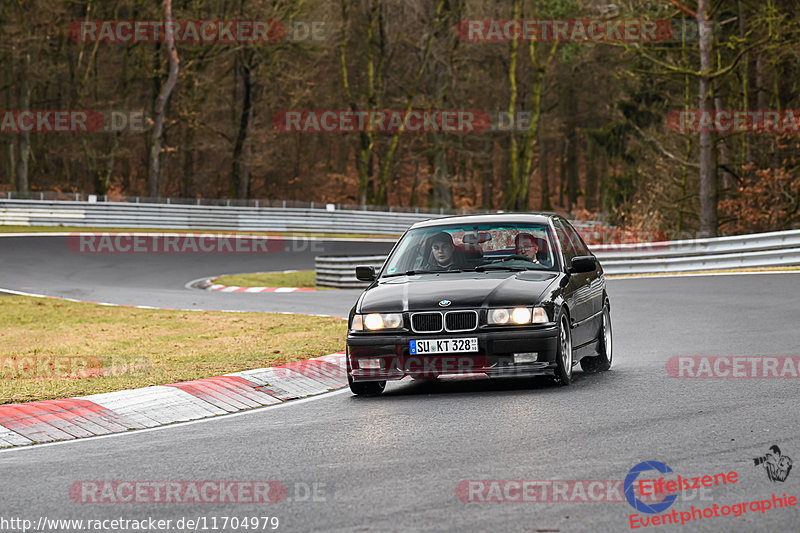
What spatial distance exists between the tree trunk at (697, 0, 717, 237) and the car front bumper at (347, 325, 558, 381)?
73.2 ft

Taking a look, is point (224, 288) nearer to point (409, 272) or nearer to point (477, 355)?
point (409, 272)

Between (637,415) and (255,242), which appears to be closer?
(637,415)

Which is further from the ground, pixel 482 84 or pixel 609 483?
pixel 482 84

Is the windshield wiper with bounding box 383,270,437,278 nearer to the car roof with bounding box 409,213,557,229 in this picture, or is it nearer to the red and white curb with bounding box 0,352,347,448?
the car roof with bounding box 409,213,557,229

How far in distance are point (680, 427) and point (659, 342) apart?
585 centimetres

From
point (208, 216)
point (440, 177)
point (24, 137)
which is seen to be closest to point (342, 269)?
point (208, 216)

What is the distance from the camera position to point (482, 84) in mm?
67938

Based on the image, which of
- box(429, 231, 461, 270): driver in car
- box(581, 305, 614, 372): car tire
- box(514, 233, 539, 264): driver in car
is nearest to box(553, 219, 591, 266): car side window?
box(514, 233, 539, 264): driver in car

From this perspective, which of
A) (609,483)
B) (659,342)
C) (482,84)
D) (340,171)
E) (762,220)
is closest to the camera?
(609,483)

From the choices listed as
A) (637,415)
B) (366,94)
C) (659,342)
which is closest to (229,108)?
(366,94)

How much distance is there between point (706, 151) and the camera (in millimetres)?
30766

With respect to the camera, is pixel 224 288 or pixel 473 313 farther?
pixel 224 288

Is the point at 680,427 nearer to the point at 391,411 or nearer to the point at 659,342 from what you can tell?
the point at 391,411

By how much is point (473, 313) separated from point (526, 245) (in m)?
1.64
